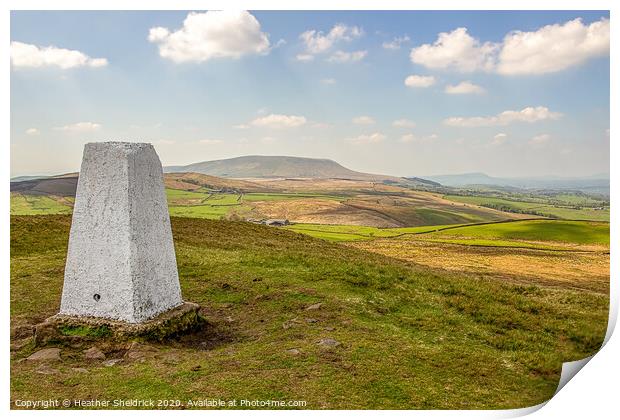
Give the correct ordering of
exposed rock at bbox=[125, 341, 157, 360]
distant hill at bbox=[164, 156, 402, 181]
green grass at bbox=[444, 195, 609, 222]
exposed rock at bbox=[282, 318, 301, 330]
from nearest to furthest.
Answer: exposed rock at bbox=[125, 341, 157, 360] → exposed rock at bbox=[282, 318, 301, 330] → green grass at bbox=[444, 195, 609, 222] → distant hill at bbox=[164, 156, 402, 181]

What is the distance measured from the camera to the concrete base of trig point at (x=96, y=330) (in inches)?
307

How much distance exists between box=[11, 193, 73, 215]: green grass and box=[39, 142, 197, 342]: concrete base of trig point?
17.1 feet

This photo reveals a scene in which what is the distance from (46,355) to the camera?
7.49m

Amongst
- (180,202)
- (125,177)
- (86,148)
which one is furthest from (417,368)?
(180,202)

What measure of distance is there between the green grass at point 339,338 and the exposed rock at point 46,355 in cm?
18

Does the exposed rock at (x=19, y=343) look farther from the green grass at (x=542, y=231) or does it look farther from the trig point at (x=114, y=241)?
the green grass at (x=542, y=231)

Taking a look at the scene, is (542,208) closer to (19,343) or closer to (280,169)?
(19,343)

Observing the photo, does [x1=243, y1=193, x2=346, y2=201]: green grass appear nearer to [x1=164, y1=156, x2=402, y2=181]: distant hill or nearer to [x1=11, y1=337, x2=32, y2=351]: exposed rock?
[x1=164, y1=156, x2=402, y2=181]: distant hill

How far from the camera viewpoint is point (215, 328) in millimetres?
9141

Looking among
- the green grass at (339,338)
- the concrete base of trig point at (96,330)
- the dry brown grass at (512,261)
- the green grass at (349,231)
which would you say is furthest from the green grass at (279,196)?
the concrete base of trig point at (96,330)

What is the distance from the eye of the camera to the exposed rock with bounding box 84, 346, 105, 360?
7429 millimetres

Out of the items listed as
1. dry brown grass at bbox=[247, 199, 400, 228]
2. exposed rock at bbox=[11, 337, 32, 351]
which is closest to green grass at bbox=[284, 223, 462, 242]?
dry brown grass at bbox=[247, 199, 400, 228]

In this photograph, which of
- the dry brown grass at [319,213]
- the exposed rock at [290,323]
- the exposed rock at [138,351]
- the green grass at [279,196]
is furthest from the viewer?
the green grass at [279,196]

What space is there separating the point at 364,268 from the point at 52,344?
9027mm
